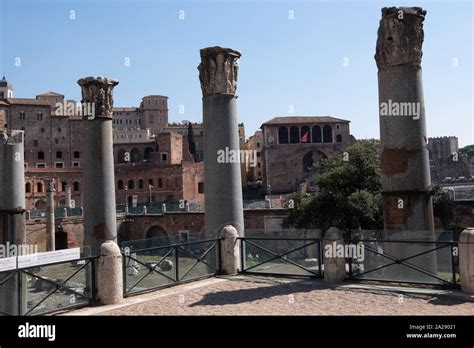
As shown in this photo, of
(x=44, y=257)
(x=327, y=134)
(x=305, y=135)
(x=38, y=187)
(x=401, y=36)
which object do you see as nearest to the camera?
(x=44, y=257)

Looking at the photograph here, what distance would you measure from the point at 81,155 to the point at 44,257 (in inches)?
2729

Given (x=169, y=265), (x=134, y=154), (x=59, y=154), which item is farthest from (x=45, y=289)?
(x=134, y=154)

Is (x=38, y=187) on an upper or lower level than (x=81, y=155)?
lower

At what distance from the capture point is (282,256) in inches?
423

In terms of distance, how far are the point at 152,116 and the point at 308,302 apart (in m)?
91.0

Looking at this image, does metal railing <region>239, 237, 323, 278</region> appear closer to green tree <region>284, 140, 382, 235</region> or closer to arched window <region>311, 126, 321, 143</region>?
green tree <region>284, 140, 382, 235</region>

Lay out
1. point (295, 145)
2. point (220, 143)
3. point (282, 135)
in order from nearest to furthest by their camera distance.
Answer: point (220, 143) < point (295, 145) < point (282, 135)

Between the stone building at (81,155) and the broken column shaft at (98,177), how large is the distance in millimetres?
40563

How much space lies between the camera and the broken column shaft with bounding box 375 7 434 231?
415 inches

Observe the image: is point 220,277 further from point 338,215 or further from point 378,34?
point 338,215

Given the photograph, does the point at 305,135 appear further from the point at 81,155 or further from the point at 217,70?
the point at 217,70
